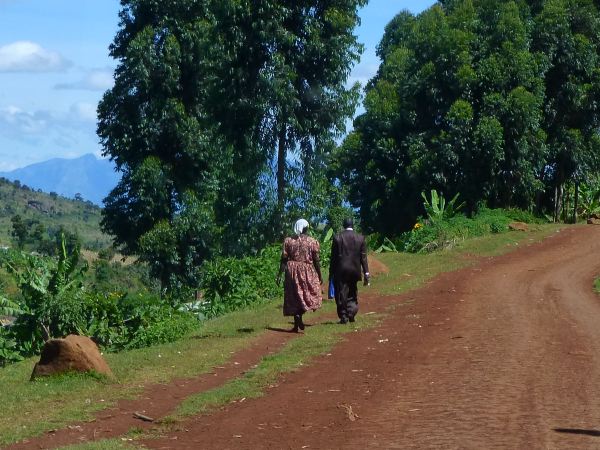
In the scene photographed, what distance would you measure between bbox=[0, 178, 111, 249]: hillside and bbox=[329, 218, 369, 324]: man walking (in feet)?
229

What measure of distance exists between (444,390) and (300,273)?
5.26 metres

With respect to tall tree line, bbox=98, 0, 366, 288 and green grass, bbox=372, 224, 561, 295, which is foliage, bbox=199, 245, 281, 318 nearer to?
green grass, bbox=372, 224, 561, 295

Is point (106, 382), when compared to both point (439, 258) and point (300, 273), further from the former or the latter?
point (439, 258)

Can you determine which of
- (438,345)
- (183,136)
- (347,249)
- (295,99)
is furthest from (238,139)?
(438,345)

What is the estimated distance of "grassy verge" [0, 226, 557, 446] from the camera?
10.1 metres

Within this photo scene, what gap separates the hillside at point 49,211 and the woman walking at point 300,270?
70.1m

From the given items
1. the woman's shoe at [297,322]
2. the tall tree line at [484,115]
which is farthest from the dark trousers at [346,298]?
the tall tree line at [484,115]

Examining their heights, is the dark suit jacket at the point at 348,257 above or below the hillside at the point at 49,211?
below

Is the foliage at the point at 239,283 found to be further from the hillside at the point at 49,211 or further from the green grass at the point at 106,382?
the hillside at the point at 49,211

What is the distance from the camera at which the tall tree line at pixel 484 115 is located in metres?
31.4

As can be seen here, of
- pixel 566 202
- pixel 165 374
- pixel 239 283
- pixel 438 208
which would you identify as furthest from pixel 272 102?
pixel 566 202

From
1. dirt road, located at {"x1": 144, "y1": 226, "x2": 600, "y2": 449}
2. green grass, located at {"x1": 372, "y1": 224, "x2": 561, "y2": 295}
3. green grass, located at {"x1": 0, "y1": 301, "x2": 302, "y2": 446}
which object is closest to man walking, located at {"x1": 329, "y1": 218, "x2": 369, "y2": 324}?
dirt road, located at {"x1": 144, "y1": 226, "x2": 600, "y2": 449}

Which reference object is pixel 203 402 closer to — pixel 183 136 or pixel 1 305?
pixel 1 305

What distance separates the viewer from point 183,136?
32.5 metres
